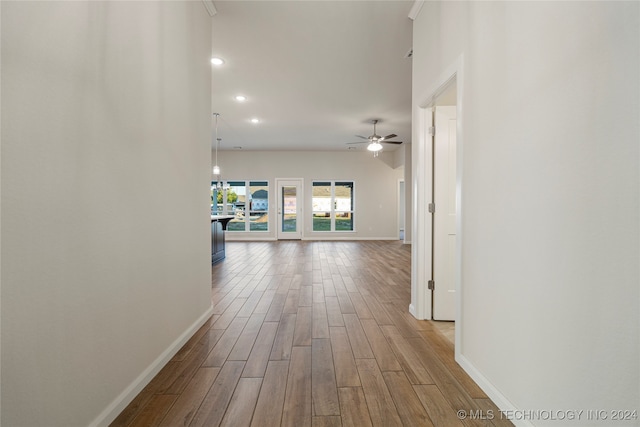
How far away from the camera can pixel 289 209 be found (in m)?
10.5

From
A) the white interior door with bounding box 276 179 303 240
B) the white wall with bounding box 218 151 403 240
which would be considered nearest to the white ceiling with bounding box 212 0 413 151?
the white wall with bounding box 218 151 403 240

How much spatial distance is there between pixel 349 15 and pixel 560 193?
8.94 ft

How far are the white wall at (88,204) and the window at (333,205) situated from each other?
8.20 metres

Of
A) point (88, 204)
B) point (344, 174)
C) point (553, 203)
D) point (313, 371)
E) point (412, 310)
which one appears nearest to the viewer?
point (553, 203)

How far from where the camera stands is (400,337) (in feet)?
8.31

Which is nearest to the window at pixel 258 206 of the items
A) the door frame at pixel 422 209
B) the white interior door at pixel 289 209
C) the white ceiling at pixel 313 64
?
the white interior door at pixel 289 209

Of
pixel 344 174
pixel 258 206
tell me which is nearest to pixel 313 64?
pixel 344 174

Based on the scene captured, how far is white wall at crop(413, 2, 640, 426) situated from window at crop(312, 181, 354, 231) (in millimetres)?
8489

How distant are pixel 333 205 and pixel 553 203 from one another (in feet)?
30.4

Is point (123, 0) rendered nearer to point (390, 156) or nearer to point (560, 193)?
point (560, 193)

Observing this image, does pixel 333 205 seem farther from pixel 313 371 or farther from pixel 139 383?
pixel 139 383

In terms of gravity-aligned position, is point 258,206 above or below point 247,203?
below

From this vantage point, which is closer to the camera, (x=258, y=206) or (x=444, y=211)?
(x=444, y=211)

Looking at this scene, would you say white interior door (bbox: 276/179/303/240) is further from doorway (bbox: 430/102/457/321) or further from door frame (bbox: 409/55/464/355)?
doorway (bbox: 430/102/457/321)
